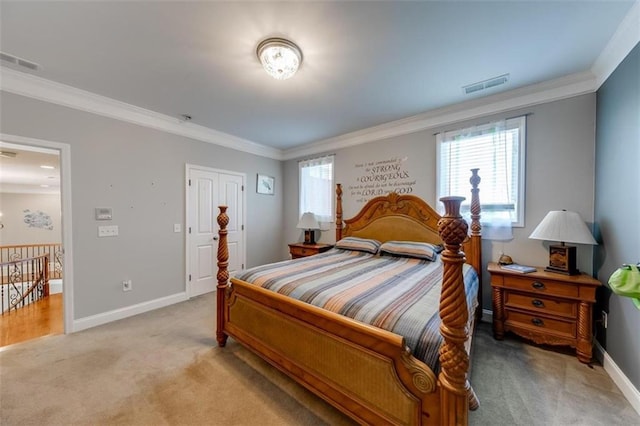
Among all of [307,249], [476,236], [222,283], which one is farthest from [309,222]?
[476,236]

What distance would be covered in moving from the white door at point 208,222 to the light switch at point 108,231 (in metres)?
0.91

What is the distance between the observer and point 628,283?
1322 mm

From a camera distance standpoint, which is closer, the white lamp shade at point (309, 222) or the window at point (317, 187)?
the white lamp shade at point (309, 222)

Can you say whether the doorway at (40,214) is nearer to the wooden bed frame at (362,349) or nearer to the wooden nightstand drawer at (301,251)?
the wooden bed frame at (362,349)

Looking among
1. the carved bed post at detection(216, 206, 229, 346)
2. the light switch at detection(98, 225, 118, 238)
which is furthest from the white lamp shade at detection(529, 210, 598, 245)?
the light switch at detection(98, 225, 118, 238)

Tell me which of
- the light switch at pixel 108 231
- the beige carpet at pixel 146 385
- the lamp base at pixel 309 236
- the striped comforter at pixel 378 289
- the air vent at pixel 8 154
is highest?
the air vent at pixel 8 154

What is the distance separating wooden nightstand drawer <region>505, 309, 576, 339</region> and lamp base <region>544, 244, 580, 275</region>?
468mm

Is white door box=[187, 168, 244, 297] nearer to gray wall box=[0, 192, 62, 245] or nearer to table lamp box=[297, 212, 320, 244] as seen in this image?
table lamp box=[297, 212, 320, 244]

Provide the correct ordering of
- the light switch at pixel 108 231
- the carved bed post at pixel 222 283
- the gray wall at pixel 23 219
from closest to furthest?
1. the carved bed post at pixel 222 283
2. the light switch at pixel 108 231
3. the gray wall at pixel 23 219

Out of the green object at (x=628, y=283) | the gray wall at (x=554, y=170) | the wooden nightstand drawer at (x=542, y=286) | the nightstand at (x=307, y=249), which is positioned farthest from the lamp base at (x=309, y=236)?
the green object at (x=628, y=283)

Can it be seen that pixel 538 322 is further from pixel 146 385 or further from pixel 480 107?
pixel 146 385

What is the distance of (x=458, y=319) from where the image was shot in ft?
3.51

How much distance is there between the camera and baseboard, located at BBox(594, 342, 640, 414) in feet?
5.40

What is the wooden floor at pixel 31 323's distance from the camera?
272cm
